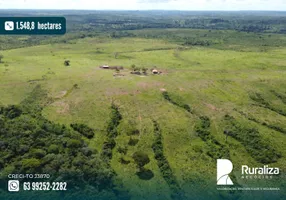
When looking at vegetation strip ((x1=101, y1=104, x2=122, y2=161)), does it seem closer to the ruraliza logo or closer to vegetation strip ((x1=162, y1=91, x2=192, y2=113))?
vegetation strip ((x1=162, y1=91, x2=192, y2=113))

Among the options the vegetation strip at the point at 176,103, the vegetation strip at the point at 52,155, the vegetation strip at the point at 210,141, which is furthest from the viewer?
the vegetation strip at the point at 176,103

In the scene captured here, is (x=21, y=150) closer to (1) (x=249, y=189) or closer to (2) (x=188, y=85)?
(1) (x=249, y=189)

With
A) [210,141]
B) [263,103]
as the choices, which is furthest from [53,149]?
[263,103]

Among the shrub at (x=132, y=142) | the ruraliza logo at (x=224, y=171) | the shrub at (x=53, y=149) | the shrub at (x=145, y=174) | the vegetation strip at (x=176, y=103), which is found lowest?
the shrub at (x=145, y=174)

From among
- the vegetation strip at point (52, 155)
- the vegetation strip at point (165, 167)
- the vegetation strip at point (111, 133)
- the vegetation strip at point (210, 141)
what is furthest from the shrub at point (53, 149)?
the vegetation strip at point (210, 141)

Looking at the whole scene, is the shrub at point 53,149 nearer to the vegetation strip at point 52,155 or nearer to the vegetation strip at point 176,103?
the vegetation strip at point 52,155

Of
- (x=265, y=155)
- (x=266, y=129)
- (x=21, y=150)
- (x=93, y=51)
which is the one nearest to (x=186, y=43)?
(x=93, y=51)

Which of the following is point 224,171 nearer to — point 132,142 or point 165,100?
point 132,142
